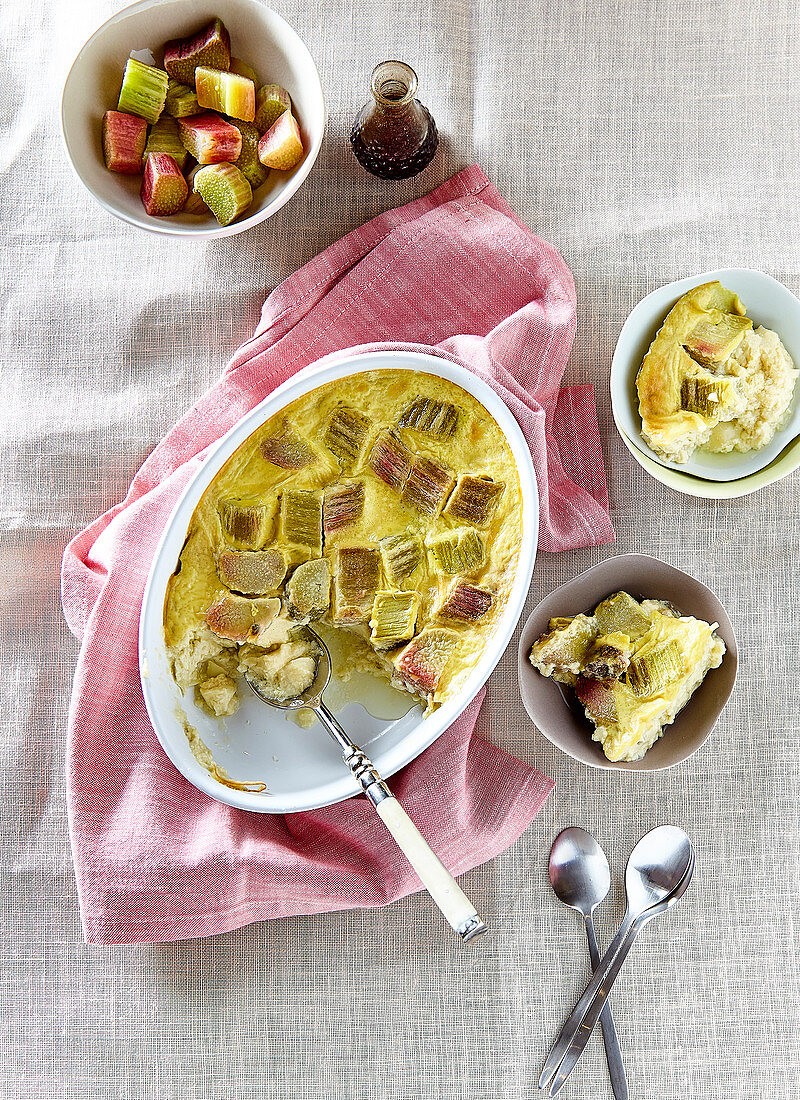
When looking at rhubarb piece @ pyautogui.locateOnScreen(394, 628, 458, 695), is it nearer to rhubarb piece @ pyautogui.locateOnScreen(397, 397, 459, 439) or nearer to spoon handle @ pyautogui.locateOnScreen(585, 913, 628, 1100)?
rhubarb piece @ pyautogui.locateOnScreen(397, 397, 459, 439)

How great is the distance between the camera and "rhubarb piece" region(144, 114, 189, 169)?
6.52ft

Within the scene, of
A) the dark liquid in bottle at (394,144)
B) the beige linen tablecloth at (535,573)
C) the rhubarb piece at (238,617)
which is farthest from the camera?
the beige linen tablecloth at (535,573)

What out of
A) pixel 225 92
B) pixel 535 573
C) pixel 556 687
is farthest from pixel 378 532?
pixel 225 92

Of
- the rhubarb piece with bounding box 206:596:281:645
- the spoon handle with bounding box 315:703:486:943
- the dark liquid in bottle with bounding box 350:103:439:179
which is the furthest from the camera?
the dark liquid in bottle with bounding box 350:103:439:179

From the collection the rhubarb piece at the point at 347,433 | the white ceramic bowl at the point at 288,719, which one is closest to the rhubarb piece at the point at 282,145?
the white ceramic bowl at the point at 288,719

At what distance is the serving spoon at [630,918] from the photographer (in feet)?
7.01

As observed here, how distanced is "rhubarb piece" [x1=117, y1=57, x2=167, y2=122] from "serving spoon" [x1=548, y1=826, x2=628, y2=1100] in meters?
1.88

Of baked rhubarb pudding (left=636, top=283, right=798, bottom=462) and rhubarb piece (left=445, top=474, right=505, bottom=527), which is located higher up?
baked rhubarb pudding (left=636, top=283, right=798, bottom=462)

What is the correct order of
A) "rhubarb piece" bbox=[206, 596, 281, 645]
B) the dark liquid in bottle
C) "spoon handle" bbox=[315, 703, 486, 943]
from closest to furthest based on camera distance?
1. "spoon handle" bbox=[315, 703, 486, 943]
2. "rhubarb piece" bbox=[206, 596, 281, 645]
3. the dark liquid in bottle

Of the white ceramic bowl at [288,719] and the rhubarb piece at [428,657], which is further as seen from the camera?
the rhubarb piece at [428,657]

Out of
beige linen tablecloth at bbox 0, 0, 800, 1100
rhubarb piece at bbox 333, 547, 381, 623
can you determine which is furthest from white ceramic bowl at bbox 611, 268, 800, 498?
rhubarb piece at bbox 333, 547, 381, 623

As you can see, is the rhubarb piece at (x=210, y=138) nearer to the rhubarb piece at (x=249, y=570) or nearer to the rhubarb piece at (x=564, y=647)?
the rhubarb piece at (x=249, y=570)

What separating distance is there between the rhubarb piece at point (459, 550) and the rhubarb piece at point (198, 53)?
1144mm

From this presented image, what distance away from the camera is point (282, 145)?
196cm
